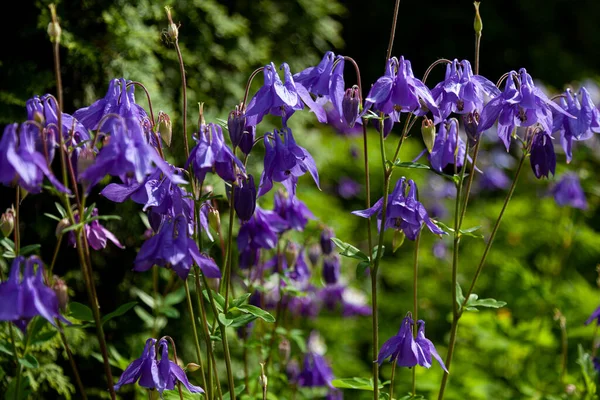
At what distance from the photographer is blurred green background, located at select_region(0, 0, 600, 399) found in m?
3.06

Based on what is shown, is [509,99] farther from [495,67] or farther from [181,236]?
[495,67]

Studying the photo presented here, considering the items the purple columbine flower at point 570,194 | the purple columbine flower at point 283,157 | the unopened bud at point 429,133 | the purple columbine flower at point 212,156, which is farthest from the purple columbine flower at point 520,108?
the purple columbine flower at point 570,194

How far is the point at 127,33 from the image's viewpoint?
3.14 metres

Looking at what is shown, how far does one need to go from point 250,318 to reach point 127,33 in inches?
68.9

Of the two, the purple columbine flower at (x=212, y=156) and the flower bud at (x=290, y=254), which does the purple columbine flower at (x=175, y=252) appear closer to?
the purple columbine flower at (x=212, y=156)

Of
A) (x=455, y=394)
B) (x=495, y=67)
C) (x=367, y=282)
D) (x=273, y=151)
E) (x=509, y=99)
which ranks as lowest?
(x=367, y=282)

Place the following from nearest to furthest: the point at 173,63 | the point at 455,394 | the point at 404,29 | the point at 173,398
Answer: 1. the point at 173,398
2. the point at 455,394
3. the point at 173,63
4. the point at 404,29

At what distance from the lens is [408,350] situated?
205 centimetres

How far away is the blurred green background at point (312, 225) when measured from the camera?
10.1ft

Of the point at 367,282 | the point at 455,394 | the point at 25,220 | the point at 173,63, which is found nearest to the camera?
the point at 25,220

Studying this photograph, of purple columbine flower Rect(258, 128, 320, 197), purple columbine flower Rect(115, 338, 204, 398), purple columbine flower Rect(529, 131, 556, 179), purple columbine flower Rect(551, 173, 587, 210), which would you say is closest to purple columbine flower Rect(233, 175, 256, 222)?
purple columbine flower Rect(258, 128, 320, 197)

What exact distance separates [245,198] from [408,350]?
2.25ft

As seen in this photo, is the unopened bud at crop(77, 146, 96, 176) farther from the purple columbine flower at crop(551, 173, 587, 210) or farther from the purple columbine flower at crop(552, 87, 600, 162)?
the purple columbine flower at crop(551, 173, 587, 210)

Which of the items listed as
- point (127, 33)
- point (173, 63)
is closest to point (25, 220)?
point (127, 33)
